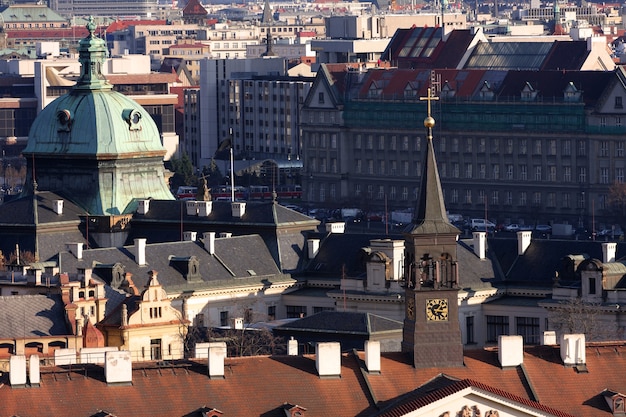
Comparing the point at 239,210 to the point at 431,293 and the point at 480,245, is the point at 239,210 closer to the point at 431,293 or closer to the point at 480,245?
the point at 480,245

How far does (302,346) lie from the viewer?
13225 cm

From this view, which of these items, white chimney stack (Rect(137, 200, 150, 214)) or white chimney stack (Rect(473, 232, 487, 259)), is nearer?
white chimney stack (Rect(473, 232, 487, 259))

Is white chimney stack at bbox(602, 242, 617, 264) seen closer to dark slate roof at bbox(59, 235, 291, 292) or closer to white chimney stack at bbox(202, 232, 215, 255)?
dark slate roof at bbox(59, 235, 291, 292)

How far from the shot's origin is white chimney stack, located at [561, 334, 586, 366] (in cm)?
10288

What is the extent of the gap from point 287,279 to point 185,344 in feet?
86.8

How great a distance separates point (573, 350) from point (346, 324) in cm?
3123

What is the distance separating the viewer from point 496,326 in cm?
15675

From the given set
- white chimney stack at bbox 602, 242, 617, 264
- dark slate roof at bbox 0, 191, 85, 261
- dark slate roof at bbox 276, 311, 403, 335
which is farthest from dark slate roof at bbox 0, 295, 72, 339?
dark slate roof at bbox 0, 191, 85, 261

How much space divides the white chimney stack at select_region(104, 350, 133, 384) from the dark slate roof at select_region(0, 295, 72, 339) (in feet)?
121

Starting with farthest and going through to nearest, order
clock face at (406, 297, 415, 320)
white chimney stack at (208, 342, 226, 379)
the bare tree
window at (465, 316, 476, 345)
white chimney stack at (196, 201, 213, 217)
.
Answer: white chimney stack at (196, 201, 213, 217), window at (465, 316, 476, 345), the bare tree, clock face at (406, 297, 415, 320), white chimney stack at (208, 342, 226, 379)

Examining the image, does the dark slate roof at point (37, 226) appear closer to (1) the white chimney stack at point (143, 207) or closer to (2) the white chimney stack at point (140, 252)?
(1) the white chimney stack at point (143, 207)

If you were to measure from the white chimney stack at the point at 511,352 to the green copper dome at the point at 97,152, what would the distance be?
7553 cm

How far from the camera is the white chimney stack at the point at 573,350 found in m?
103

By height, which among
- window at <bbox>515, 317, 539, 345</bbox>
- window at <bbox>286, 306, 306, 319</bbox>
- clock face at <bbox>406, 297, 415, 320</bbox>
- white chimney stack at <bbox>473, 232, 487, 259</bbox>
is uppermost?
clock face at <bbox>406, 297, 415, 320</bbox>
